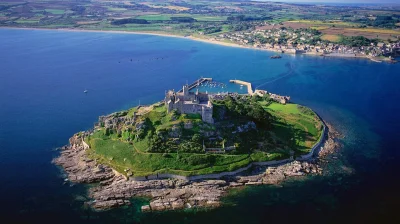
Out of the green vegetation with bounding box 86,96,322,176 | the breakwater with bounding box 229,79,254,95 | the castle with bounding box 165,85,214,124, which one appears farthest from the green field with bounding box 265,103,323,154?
the breakwater with bounding box 229,79,254,95

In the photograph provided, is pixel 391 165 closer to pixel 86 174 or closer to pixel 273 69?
pixel 86 174

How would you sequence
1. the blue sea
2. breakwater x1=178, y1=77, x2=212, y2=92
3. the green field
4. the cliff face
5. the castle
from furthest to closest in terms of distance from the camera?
breakwater x1=178, y1=77, x2=212, y2=92, the green field, the castle, the cliff face, the blue sea

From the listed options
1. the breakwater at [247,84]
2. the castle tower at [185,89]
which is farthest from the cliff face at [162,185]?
the breakwater at [247,84]

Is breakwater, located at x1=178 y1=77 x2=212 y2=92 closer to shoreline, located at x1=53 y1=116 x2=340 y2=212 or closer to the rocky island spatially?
the rocky island

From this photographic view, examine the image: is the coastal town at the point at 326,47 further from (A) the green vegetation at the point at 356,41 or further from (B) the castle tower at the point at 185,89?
(B) the castle tower at the point at 185,89

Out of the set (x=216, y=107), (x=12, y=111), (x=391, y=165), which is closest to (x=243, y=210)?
(x=216, y=107)

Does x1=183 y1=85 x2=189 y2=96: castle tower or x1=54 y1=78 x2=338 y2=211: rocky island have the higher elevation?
x1=183 y1=85 x2=189 y2=96: castle tower
